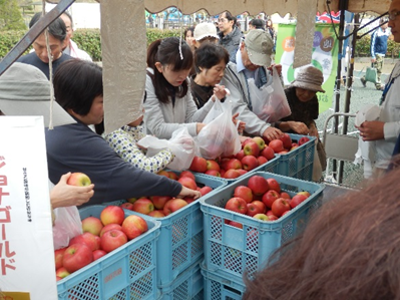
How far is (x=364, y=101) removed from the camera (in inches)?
409

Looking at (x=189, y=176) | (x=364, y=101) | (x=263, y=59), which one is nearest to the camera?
(x=189, y=176)

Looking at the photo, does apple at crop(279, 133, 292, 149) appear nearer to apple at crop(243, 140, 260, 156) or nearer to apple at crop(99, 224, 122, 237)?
apple at crop(243, 140, 260, 156)

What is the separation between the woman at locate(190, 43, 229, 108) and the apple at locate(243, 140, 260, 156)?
67 cm

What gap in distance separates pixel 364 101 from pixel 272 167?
8515mm

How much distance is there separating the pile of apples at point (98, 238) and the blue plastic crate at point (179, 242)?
123mm

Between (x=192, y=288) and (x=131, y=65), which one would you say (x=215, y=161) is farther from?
(x=131, y=65)

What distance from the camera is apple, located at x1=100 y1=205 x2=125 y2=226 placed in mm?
1896

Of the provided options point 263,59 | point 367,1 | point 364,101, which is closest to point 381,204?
point 263,59

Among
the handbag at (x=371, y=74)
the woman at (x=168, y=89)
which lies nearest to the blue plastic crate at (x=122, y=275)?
the woman at (x=168, y=89)

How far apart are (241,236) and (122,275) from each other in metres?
0.59

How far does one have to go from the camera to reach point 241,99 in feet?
11.2

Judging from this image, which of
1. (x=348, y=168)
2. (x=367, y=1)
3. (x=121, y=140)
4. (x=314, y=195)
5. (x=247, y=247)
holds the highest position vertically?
(x=367, y=1)

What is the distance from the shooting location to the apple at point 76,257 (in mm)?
1562

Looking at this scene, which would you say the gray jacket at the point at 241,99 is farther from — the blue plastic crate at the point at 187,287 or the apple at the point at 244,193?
the blue plastic crate at the point at 187,287
